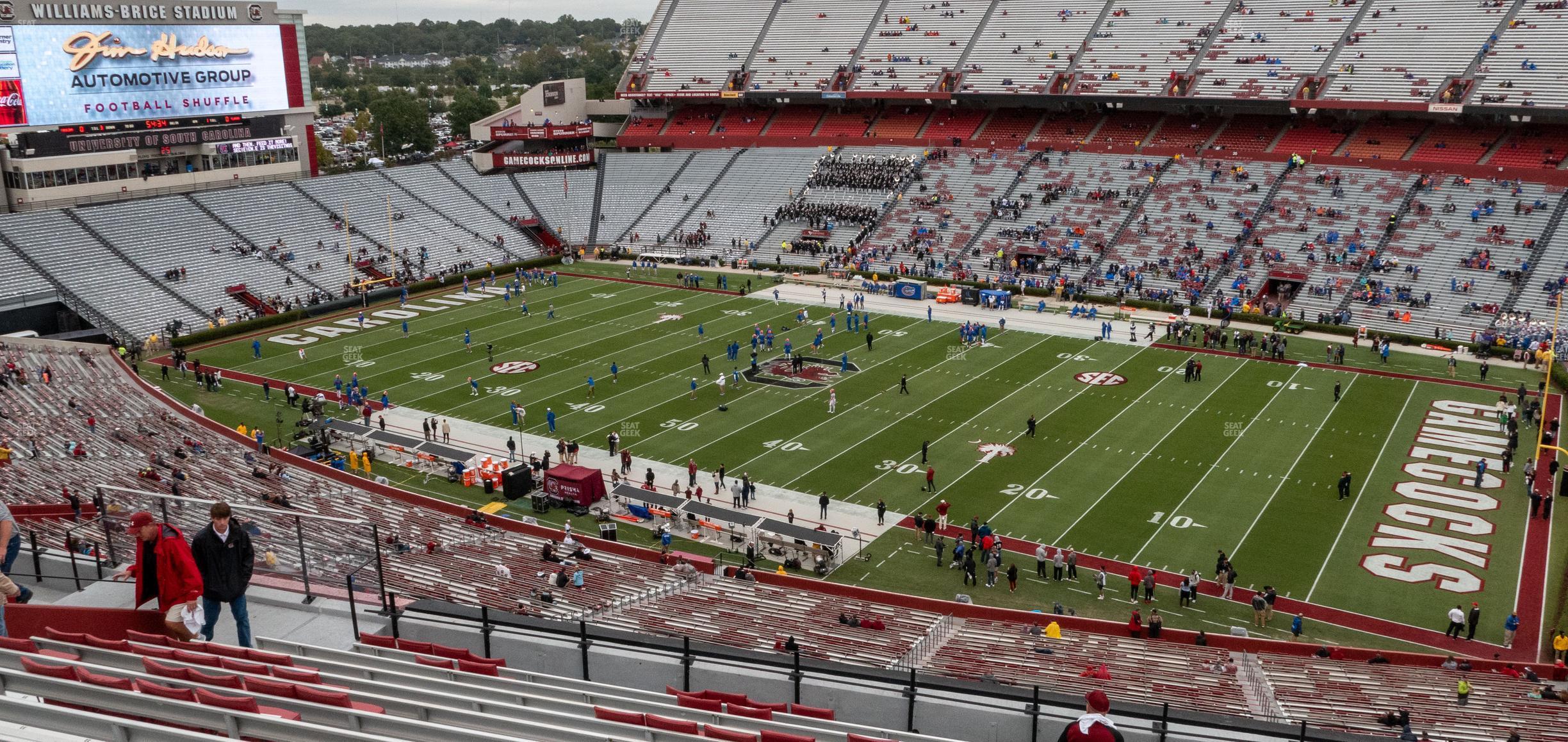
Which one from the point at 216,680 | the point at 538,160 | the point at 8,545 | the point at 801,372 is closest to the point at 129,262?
the point at 538,160

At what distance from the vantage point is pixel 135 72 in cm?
5491

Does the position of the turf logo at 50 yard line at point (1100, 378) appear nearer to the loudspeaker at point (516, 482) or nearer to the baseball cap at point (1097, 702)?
the loudspeaker at point (516, 482)

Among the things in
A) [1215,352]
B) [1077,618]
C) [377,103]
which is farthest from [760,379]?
[377,103]

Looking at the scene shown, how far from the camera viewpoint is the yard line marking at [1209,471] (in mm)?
26656

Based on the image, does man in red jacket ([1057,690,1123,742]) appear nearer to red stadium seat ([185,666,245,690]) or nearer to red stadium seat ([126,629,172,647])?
red stadium seat ([185,666,245,690])

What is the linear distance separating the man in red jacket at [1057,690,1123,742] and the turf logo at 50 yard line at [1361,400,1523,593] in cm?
2067

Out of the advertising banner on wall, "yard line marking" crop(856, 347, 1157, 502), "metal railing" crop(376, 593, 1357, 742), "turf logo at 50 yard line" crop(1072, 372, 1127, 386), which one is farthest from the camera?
the advertising banner on wall

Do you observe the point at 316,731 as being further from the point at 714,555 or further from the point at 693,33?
the point at 693,33

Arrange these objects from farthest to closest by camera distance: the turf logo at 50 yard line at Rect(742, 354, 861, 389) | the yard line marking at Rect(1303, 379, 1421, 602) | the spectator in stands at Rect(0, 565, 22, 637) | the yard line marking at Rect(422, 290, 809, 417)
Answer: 1. the turf logo at 50 yard line at Rect(742, 354, 861, 389)
2. the yard line marking at Rect(422, 290, 809, 417)
3. the yard line marking at Rect(1303, 379, 1421, 602)
4. the spectator in stands at Rect(0, 565, 22, 637)

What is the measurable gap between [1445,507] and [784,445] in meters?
17.4

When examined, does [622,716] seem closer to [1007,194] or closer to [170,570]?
[170,570]

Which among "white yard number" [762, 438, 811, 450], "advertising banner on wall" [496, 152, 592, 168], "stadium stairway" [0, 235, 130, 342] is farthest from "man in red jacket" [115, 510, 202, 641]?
"advertising banner on wall" [496, 152, 592, 168]

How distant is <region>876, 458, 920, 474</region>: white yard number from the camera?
31.5 metres

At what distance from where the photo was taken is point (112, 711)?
717cm
